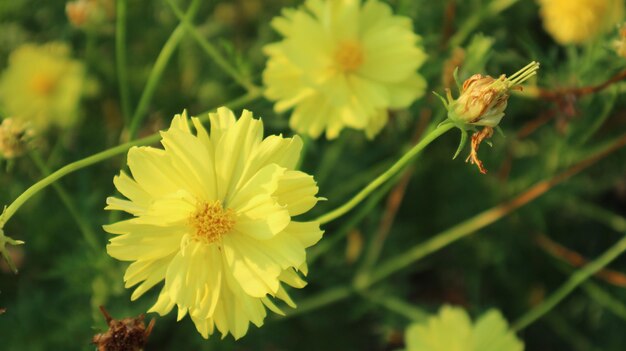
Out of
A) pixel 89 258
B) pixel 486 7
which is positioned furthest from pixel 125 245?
pixel 486 7

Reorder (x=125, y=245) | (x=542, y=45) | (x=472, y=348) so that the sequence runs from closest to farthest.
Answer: (x=125, y=245), (x=472, y=348), (x=542, y=45)

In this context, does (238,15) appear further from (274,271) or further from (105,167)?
(274,271)

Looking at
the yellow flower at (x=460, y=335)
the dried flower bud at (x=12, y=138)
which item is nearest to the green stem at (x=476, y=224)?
the yellow flower at (x=460, y=335)

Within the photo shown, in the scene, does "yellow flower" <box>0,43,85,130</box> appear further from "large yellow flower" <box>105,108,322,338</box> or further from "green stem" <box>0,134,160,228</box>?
"large yellow flower" <box>105,108,322,338</box>

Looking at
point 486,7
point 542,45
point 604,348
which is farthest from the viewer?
point 542,45

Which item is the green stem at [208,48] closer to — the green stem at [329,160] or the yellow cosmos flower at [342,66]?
the yellow cosmos flower at [342,66]

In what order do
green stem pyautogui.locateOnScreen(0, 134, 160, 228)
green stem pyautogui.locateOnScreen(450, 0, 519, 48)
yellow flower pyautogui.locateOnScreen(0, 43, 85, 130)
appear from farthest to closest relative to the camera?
1. yellow flower pyautogui.locateOnScreen(0, 43, 85, 130)
2. green stem pyautogui.locateOnScreen(450, 0, 519, 48)
3. green stem pyautogui.locateOnScreen(0, 134, 160, 228)

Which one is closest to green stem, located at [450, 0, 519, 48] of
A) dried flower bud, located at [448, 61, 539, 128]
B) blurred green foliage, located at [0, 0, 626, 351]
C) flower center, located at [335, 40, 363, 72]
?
blurred green foliage, located at [0, 0, 626, 351]
